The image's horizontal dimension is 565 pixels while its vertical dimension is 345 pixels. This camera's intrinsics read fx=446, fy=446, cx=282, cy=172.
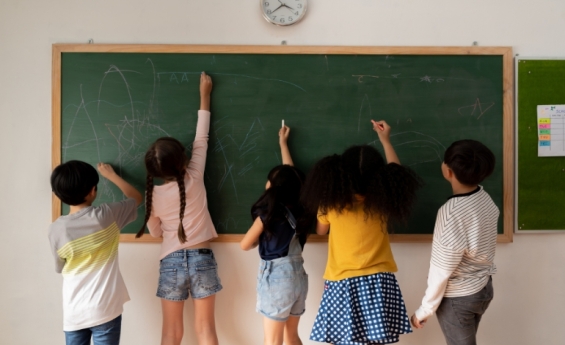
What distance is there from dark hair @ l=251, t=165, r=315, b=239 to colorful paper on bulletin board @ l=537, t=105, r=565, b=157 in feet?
5.23

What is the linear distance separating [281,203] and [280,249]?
0.83 feet

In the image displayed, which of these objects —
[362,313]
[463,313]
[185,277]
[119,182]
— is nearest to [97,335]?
[185,277]

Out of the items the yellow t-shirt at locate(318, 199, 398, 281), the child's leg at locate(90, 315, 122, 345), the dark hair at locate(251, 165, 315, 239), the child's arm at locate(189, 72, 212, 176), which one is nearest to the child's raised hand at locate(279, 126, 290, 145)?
the dark hair at locate(251, 165, 315, 239)

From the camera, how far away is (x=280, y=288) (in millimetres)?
2340

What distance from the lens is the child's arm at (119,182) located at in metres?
2.67

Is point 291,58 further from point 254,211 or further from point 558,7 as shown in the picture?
point 558,7

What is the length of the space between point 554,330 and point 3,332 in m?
3.51

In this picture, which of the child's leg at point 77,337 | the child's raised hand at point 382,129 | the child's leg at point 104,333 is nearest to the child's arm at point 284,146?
the child's raised hand at point 382,129

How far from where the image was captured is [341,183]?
214 cm

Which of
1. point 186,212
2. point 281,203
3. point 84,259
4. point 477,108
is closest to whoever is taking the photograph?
point 84,259

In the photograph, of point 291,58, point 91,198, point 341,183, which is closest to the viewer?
point 341,183

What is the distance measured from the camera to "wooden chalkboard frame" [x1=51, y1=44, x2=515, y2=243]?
2.74 meters

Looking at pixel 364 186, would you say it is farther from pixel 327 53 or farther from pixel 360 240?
pixel 327 53

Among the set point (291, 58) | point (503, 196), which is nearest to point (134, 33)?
point (291, 58)
